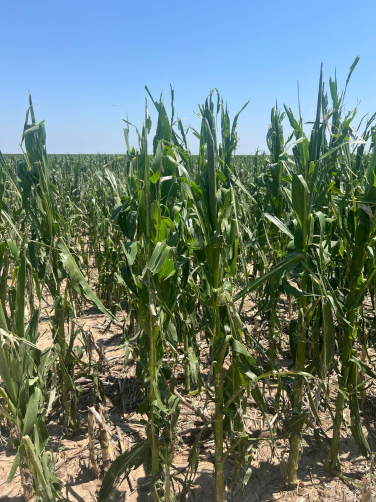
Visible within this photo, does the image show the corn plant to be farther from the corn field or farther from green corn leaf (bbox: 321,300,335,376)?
green corn leaf (bbox: 321,300,335,376)

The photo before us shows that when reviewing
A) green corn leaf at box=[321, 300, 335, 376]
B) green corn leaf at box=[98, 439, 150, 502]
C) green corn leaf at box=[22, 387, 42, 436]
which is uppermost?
green corn leaf at box=[321, 300, 335, 376]

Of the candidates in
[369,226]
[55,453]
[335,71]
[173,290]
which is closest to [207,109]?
[173,290]

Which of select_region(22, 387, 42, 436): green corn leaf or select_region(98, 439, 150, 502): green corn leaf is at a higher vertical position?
select_region(22, 387, 42, 436): green corn leaf

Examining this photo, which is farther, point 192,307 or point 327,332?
point 192,307

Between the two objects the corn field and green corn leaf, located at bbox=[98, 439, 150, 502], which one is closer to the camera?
the corn field

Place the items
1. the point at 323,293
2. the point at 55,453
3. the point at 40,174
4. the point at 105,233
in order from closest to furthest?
the point at 323,293
the point at 40,174
the point at 55,453
the point at 105,233

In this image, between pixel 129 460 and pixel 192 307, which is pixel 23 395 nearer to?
pixel 129 460

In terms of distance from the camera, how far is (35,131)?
6.45ft

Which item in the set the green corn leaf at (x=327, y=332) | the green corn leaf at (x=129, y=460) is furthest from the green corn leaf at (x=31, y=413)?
the green corn leaf at (x=327, y=332)

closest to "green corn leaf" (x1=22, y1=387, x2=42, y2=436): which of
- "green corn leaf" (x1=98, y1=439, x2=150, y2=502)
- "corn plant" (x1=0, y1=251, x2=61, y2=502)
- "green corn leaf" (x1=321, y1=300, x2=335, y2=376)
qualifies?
"corn plant" (x1=0, y1=251, x2=61, y2=502)

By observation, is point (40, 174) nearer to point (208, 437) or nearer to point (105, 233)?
point (208, 437)

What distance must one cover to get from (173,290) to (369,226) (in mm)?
940

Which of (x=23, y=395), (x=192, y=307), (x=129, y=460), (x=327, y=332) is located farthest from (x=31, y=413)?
(x=327, y=332)

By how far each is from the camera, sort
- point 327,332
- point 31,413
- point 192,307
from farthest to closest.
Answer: point 192,307 → point 327,332 → point 31,413
